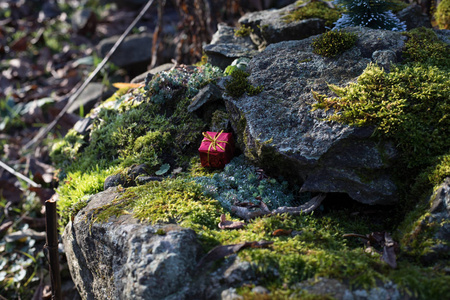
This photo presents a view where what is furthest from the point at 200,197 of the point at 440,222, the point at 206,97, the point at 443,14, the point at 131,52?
the point at 131,52

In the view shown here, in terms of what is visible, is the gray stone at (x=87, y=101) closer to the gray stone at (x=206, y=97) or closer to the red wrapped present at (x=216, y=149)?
the gray stone at (x=206, y=97)

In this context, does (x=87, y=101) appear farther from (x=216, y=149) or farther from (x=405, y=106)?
(x=405, y=106)

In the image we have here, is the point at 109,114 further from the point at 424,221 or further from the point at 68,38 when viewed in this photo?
the point at 68,38

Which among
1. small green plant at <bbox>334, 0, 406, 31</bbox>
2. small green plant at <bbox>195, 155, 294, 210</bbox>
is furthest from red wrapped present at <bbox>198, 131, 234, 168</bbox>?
small green plant at <bbox>334, 0, 406, 31</bbox>

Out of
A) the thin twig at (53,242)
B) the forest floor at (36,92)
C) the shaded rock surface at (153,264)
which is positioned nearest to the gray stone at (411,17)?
the forest floor at (36,92)

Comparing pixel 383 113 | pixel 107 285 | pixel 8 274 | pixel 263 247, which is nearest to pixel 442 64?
pixel 383 113

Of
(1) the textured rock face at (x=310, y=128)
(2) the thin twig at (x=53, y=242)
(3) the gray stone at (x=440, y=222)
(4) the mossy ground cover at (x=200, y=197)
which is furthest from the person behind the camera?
(2) the thin twig at (x=53, y=242)
